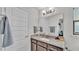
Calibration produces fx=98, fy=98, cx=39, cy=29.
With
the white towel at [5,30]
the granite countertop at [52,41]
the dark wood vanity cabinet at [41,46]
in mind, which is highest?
the white towel at [5,30]

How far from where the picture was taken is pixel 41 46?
153 cm

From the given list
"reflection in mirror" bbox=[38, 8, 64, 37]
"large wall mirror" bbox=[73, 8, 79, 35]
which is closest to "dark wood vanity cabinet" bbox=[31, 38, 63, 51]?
"reflection in mirror" bbox=[38, 8, 64, 37]

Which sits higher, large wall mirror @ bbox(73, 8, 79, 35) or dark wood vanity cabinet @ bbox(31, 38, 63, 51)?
large wall mirror @ bbox(73, 8, 79, 35)

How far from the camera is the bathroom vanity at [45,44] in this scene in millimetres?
1412

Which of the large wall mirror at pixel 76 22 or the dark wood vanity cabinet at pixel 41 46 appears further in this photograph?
the dark wood vanity cabinet at pixel 41 46

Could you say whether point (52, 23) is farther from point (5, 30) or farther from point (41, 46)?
point (5, 30)

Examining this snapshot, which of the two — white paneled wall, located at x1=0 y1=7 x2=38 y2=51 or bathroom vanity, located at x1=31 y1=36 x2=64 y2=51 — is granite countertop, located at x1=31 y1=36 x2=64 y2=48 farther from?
white paneled wall, located at x1=0 y1=7 x2=38 y2=51

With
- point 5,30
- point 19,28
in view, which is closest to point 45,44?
point 19,28

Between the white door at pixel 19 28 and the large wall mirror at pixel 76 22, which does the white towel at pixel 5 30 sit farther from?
the large wall mirror at pixel 76 22

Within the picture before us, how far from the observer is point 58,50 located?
1.43 metres

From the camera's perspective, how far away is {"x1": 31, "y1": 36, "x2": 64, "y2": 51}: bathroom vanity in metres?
1.41

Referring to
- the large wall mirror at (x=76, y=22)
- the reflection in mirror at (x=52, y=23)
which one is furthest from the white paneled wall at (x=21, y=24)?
the large wall mirror at (x=76, y=22)
